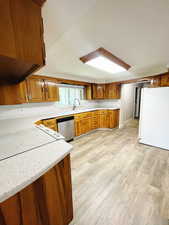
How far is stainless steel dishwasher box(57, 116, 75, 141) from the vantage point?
2.84m

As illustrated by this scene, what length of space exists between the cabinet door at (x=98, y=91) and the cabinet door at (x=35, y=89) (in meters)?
2.36

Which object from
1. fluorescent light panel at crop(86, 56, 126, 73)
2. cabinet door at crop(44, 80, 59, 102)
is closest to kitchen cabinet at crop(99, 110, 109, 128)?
cabinet door at crop(44, 80, 59, 102)

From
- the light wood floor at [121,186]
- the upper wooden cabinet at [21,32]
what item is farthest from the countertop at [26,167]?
the light wood floor at [121,186]

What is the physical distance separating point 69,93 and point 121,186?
10.4ft

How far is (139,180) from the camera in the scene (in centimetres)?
163

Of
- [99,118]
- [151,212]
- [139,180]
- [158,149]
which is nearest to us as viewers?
[151,212]

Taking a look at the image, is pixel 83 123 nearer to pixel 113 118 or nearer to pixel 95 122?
pixel 95 122

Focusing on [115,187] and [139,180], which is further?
[139,180]

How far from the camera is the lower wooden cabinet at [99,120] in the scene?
3592 millimetres

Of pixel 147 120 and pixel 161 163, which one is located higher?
pixel 147 120

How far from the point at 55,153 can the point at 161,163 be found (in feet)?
7.72

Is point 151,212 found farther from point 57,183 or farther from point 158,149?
point 158,149

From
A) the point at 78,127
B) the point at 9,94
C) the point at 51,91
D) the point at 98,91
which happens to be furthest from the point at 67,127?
the point at 98,91

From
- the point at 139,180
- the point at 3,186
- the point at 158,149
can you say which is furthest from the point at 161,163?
the point at 3,186
